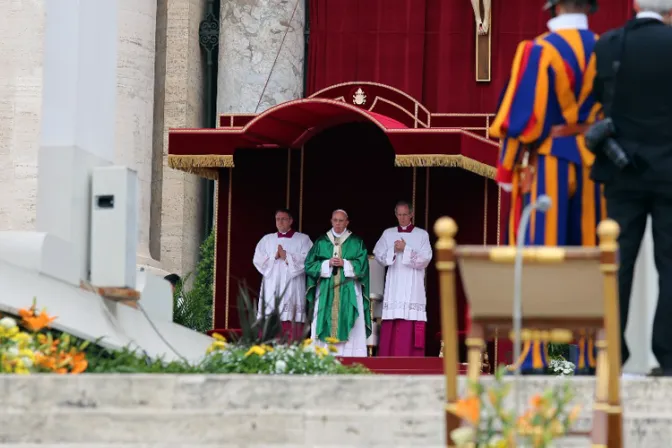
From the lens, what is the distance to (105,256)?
1359 centimetres

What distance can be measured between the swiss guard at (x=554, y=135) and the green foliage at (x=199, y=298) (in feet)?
34.0

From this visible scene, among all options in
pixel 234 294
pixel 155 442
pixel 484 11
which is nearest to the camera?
pixel 155 442

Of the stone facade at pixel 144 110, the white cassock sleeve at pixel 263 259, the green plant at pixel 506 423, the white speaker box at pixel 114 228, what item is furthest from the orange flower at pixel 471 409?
the stone facade at pixel 144 110

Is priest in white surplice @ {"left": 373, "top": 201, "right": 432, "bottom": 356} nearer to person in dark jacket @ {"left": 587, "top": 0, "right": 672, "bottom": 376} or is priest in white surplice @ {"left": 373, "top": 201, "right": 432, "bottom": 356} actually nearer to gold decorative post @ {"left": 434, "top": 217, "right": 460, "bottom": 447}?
person in dark jacket @ {"left": 587, "top": 0, "right": 672, "bottom": 376}

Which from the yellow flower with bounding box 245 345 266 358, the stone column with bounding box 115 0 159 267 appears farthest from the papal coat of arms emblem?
the yellow flower with bounding box 245 345 266 358

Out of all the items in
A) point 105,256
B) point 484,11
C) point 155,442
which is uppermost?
point 484,11

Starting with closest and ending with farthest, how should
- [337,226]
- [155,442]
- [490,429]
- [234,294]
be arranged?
1. [490,429]
2. [155,442]
3. [337,226]
4. [234,294]

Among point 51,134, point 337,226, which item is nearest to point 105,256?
point 51,134

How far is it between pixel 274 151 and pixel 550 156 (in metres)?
10.3

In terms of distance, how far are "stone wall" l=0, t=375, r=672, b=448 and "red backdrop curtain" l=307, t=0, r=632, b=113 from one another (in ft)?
48.2

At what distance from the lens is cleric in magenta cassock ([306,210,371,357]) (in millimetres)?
19500

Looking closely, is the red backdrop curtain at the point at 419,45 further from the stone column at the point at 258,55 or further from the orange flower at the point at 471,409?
the orange flower at the point at 471,409

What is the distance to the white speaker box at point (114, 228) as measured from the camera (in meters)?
13.6

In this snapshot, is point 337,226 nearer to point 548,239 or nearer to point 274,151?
point 274,151
